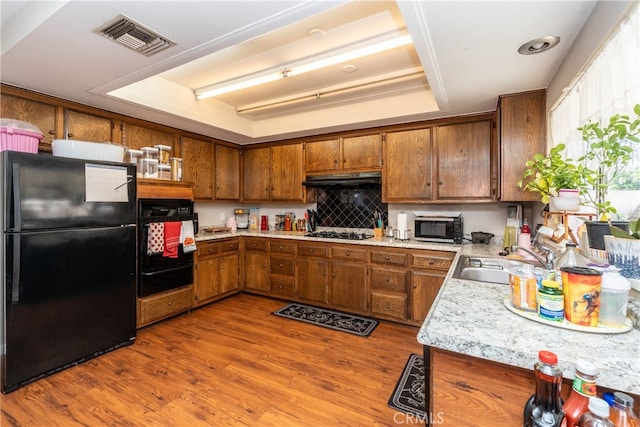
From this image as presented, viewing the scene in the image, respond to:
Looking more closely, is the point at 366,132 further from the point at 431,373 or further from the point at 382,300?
the point at 431,373

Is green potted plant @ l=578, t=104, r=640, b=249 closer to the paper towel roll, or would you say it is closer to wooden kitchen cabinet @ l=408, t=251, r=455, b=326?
wooden kitchen cabinet @ l=408, t=251, r=455, b=326

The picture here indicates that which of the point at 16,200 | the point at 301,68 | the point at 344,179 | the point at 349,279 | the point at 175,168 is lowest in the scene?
the point at 349,279

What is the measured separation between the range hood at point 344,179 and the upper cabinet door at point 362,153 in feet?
0.27

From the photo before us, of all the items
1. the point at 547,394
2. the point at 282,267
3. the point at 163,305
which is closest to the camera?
the point at 547,394

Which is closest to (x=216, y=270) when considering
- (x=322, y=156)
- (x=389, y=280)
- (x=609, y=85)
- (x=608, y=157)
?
(x=322, y=156)

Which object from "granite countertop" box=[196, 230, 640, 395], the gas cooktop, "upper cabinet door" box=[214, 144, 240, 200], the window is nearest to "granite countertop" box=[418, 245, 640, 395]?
"granite countertop" box=[196, 230, 640, 395]

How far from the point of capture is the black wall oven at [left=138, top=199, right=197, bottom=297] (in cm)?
288

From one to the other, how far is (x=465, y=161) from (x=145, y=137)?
353cm

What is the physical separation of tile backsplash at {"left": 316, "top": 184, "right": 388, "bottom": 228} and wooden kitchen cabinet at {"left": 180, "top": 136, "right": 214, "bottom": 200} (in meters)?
1.53

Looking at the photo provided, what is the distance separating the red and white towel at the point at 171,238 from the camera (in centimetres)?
303

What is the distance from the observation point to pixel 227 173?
4254mm

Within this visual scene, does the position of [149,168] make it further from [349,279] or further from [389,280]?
[389,280]

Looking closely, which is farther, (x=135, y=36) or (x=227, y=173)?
(x=227, y=173)

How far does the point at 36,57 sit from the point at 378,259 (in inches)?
127
